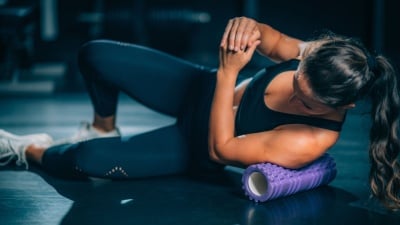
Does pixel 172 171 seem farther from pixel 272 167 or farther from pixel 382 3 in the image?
pixel 382 3

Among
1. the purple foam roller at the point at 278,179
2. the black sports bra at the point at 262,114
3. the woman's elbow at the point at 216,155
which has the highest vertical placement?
the black sports bra at the point at 262,114

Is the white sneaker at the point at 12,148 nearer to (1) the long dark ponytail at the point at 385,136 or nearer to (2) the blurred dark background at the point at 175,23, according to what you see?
(1) the long dark ponytail at the point at 385,136

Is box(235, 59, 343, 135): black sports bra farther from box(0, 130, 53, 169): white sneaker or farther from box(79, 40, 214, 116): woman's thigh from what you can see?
box(0, 130, 53, 169): white sneaker

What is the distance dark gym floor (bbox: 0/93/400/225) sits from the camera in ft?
4.91

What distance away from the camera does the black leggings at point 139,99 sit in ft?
5.92

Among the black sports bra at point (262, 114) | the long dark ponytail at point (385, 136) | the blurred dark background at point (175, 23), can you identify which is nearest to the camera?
the long dark ponytail at point (385, 136)

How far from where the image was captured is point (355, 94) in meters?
1.43

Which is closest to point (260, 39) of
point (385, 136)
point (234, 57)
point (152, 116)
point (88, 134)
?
point (234, 57)

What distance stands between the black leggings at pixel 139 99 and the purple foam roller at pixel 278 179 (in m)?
0.21

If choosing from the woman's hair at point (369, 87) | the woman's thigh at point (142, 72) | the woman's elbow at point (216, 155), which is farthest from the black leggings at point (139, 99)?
the woman's hair at point (369, 87)

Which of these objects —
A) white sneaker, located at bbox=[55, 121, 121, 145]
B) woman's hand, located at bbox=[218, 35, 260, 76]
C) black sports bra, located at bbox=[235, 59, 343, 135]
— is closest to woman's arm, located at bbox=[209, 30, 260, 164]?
woman's hand, located at bbox=[218, 35, 260, 76]

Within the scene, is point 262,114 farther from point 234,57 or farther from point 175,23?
point 175,23

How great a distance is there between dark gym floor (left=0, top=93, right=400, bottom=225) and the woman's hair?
100 mm

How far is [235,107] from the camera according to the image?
181 centimetres
